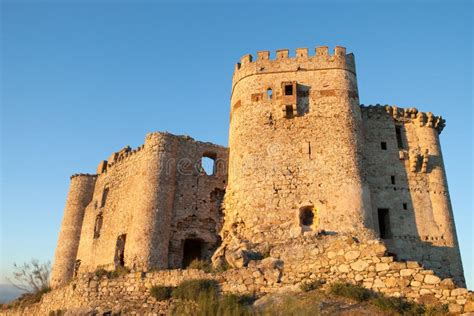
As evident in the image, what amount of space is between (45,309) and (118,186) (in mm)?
7468

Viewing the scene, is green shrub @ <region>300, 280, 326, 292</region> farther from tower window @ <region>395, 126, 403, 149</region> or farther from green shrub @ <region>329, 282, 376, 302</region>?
tower window @ <region>395, 126, 403, 149</region>

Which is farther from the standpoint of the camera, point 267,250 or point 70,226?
point 70,226

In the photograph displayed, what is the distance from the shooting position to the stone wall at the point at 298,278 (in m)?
11.0

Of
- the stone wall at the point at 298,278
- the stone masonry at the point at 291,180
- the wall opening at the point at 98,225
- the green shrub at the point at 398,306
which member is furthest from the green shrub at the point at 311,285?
the wall opening at the point at 98,225

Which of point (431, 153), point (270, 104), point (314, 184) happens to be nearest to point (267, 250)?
point (314, 184)

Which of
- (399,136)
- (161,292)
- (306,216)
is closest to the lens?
(161,292)

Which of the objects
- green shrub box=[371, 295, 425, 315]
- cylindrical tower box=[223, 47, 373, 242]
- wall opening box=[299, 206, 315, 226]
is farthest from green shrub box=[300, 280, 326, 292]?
wall opening box=[299, 206, 315, 226]

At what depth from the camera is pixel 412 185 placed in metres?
19.9

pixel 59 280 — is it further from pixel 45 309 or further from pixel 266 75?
pixel 266 75

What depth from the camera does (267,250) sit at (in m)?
15.2

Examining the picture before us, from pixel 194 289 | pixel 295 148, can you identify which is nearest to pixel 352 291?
pixel 194 289

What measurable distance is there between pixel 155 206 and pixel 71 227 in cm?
922

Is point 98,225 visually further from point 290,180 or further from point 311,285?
point 311,285

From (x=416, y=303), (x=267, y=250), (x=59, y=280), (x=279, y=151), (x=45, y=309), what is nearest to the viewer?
(x=416, y=303)
